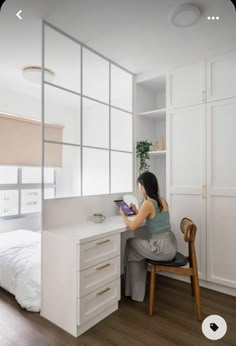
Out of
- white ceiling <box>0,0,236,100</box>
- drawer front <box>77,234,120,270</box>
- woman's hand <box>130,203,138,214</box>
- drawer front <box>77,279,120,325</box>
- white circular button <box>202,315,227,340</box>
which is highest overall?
white ceiling <box>0,0,236,100</box>

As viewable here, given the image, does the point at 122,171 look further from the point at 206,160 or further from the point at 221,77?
the point at 221,77

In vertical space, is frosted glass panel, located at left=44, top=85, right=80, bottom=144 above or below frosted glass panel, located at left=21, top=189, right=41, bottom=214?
above

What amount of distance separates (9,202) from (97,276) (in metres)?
2.19

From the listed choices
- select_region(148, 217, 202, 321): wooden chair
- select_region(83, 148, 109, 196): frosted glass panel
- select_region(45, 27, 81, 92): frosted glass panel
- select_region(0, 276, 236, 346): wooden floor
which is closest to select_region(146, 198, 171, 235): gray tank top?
select_region(148, 217, 202, 321): wooden chair

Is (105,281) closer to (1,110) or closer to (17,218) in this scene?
(17,218)

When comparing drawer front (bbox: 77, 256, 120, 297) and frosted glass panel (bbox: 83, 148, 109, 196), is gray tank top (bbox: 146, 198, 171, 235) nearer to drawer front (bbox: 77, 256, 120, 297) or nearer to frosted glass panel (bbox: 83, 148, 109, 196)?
drawer front (bbox: 77, 256, 120, 297)

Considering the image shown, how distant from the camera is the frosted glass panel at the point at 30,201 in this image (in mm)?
3645

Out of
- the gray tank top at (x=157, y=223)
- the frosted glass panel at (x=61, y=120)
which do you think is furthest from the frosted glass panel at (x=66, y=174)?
the gray tank top at (x=157, y=223)

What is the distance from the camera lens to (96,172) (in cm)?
310

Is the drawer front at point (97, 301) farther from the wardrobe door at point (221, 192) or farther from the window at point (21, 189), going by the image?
the window at point (21, 189)

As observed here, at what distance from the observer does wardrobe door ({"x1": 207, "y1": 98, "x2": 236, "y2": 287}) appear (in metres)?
2.31

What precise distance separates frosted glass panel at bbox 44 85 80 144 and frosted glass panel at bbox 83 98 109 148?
11.0 inches

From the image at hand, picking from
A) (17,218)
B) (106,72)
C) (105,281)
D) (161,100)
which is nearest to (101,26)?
(106,72)

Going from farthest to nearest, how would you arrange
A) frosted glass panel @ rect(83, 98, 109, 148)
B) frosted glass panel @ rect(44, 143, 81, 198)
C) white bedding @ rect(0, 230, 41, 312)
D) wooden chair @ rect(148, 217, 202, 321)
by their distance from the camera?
frosted glass panel @ rect(44, 143, 81, 198)
frosted glass panel @ rect(83, 98, 109, 148)
white bedding @ rect(0, 230, 41, 312)
wooden chair @ rect(148, 217, 202, 321)
